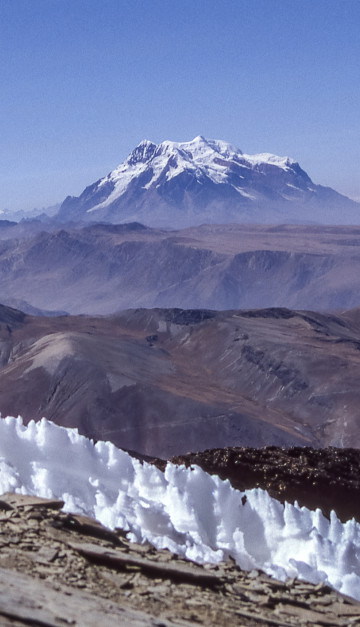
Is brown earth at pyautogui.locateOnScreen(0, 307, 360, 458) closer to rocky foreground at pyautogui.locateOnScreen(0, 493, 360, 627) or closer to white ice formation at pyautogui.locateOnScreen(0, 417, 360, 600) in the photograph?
white ice formation at pyautogui.locateOnScreen(0, 417, 360, 600)

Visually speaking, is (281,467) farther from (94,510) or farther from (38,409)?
(38,409)

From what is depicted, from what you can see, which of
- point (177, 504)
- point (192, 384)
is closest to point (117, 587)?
point (177, 504)

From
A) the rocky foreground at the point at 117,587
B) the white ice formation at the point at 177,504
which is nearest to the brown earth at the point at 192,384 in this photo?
the white ice formation at the point at 177,504

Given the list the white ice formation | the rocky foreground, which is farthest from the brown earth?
the rocky foreground

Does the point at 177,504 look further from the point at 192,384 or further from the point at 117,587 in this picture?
the point at 192,384

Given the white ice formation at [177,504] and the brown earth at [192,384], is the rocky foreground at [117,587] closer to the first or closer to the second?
the white ice formation at [177,504]

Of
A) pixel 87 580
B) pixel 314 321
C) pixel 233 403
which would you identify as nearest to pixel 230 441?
pixel 233 403
